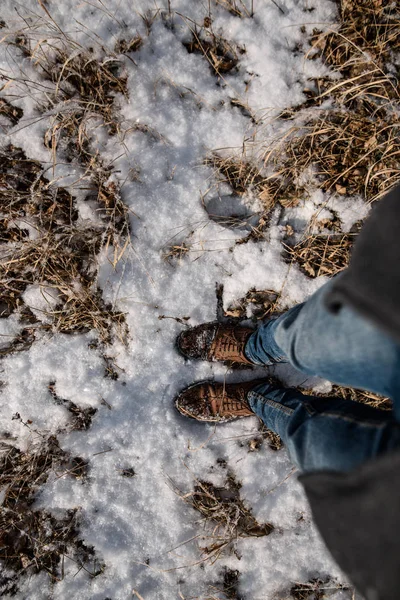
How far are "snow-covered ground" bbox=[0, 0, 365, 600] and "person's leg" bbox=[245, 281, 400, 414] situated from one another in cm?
70

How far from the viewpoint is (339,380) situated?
3.83ft

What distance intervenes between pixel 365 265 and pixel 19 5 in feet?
6.23

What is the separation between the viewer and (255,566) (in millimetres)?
1965

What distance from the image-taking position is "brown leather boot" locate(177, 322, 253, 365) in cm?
185

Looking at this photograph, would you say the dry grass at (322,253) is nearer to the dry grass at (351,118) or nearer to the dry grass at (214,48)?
the dry grass at (351,118)

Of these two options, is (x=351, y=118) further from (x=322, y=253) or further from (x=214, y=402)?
(x=214, y=402)

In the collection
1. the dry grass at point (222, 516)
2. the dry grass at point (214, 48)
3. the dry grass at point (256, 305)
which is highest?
the dry grass at point (214, 48)

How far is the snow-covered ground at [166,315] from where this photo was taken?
1.78m

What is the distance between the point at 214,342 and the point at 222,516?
0.89 meters

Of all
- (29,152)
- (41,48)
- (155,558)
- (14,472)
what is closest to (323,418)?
(155,558)

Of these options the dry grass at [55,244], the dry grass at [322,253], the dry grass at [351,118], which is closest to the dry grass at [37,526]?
the dry grass at [55,244]

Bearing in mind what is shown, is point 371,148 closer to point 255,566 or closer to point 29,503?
point 255,566

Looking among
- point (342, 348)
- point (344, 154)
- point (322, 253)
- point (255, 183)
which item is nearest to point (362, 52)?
point (344, 154)

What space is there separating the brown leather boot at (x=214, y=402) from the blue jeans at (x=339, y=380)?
47 centimetres
